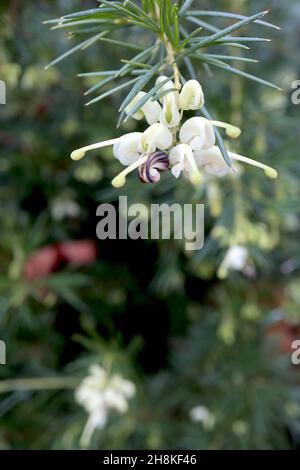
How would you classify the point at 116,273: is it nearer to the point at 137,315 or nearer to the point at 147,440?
the point at 137,315

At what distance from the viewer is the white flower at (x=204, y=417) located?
730 millimetres

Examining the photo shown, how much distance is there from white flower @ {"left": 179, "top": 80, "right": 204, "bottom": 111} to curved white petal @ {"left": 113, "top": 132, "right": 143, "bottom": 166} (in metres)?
0.03

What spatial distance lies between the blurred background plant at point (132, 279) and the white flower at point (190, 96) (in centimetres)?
35

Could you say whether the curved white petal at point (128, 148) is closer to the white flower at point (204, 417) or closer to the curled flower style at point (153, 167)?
the curled flower style at point (153, 167)

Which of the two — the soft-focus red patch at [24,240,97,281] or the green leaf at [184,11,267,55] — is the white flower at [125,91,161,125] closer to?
the green leaf at [184,11,267,55]

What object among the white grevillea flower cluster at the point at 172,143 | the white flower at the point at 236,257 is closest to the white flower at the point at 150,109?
the white grevillea flower cluster at the point at 172,143

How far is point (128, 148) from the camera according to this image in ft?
0.96

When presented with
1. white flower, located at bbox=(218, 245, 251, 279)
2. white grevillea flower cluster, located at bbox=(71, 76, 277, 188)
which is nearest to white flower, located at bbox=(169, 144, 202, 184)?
white grevillea flower cluster, located at bbox=(71, 76, 277, 188)

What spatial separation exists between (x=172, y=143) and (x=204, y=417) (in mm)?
525

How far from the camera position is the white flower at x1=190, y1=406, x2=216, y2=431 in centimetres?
73

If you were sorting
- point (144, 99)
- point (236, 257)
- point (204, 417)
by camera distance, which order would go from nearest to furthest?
point (144, 99)
point (236, 257)
point (204, 417)

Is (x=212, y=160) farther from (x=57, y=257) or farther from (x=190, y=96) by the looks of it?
(x=57, y=257)

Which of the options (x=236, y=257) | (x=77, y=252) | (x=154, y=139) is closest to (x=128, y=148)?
(x=154, y=139)
